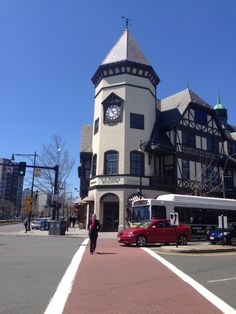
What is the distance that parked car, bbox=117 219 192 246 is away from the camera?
21.9 meters

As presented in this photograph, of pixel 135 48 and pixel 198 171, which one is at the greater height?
pixel 135 48

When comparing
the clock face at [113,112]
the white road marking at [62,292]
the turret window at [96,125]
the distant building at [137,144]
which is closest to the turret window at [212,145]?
the distant building at [137,144]

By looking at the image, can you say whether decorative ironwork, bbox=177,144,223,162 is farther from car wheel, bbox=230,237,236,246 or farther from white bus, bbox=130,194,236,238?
car wheel, bbox=230,237,236,246

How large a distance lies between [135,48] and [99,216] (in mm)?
19397

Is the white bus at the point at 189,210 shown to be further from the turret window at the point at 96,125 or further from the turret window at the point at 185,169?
the turret window at the point at 96,125

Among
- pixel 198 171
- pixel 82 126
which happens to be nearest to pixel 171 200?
pixel 198 171

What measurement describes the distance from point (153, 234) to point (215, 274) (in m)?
11.3

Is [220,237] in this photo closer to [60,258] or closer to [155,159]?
[60,258]

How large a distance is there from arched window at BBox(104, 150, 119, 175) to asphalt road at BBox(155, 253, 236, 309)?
24.5m

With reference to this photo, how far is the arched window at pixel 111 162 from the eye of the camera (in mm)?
39469

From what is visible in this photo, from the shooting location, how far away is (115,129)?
40.2m

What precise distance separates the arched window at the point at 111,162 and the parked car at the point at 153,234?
16.5 metres

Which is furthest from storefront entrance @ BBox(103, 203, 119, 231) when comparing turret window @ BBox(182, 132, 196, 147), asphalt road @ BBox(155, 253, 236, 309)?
asphalt road @ BBox(155, 253, 236, 309)

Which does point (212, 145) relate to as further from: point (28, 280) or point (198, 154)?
point (28, 280)
